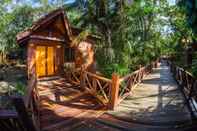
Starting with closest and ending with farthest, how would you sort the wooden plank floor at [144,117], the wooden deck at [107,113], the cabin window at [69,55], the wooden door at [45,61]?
1. the wooden plank floor at [144,117]
2. the wooden deck at [107,113]
3. the wooden door at [45,61]
4. the cabin window at [69,55]

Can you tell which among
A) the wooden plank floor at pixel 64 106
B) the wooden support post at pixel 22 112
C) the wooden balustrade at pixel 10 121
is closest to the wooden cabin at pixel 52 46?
the wooden plank floor at pixel 64 106

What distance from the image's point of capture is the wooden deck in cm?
928

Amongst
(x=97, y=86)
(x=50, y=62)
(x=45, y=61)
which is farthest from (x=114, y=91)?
(x=50, y=62)

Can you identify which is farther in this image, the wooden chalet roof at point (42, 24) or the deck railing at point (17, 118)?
the wooden chalet roof at point (42, 24)

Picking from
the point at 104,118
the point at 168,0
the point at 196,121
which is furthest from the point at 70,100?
the point at 168,0

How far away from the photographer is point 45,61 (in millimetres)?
18484

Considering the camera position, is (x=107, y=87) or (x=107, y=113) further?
(x=107, y=87)

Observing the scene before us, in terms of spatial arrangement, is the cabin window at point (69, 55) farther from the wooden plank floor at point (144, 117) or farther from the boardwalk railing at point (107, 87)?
the wooden plank floor at point (144, 117)

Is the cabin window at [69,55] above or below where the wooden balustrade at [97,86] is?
above

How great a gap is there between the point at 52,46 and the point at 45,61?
113 cm

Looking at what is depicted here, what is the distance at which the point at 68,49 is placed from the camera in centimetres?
2025

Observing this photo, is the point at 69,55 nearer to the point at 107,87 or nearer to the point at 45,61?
the point at 45,61

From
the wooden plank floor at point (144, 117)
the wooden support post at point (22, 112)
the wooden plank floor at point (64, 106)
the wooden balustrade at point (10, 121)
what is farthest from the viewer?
the wooden plank floor at point (64, 106)

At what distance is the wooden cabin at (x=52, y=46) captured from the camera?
16.5 m
